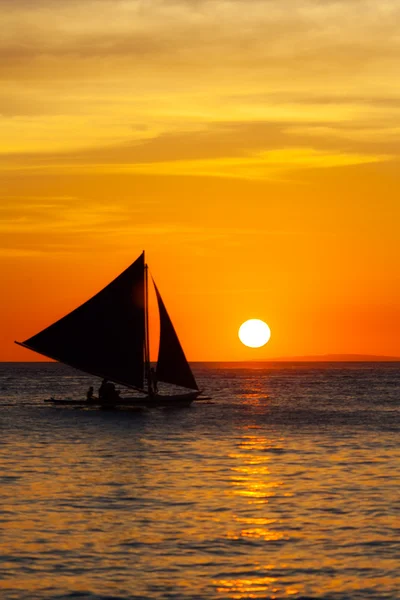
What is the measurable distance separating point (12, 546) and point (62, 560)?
190cm

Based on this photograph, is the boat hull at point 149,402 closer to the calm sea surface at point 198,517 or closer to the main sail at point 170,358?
the main sail at point 170,358

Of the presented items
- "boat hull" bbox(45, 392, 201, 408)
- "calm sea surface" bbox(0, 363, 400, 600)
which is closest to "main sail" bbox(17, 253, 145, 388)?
"boat hull" bbox(45, 392, 201, 408)

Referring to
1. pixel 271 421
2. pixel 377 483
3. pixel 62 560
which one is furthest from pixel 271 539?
pixel 271 421

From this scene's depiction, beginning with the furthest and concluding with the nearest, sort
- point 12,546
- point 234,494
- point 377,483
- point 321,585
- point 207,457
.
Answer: point 207,457, point 377,483, point 234,494, point 12,546, point 321,585

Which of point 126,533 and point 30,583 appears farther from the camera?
point 126,533

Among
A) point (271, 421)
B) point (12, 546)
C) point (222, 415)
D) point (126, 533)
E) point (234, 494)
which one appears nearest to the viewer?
point (12, 546)

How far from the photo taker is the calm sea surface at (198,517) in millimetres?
22031

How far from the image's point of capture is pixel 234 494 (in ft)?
111

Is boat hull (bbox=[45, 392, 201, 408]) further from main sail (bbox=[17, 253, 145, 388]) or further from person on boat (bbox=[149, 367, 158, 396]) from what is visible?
main sail (bbox=[17, 253, 145, 388])

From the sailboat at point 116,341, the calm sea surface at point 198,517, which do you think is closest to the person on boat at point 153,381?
the sailboat at point 116,341

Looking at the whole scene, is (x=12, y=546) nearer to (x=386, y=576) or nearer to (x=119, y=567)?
(x=119, y=567)

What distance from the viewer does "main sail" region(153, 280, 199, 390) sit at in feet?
240

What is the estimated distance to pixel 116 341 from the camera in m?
72.4

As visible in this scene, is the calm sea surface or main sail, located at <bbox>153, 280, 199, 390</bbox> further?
main sail, located at <bbox>153, 280, 199, 390</bbox>
